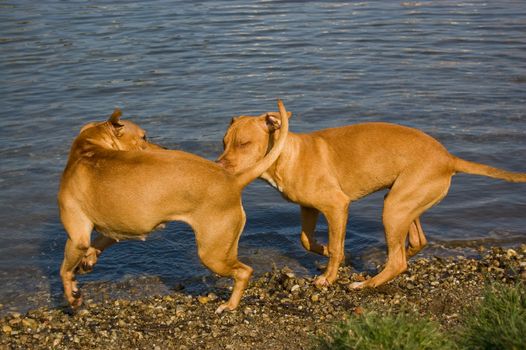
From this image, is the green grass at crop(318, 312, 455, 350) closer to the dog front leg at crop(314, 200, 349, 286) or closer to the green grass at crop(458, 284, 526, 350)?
the green grass at crop(458, 284, 526, 350)

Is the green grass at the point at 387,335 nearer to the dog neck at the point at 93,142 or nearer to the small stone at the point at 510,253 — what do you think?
the dog neck at the point at 93,142

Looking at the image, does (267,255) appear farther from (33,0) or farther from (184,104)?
(33,0)

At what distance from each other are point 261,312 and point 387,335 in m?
2.16

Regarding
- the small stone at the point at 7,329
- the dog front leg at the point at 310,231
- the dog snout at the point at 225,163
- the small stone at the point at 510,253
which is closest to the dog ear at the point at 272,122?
the dog snout at the point at 225,163

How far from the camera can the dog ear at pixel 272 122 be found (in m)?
7.49

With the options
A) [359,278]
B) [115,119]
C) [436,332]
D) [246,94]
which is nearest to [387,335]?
[436,332]

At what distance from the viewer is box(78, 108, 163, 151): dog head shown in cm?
707

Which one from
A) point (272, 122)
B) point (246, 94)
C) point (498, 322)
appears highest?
point (272, 122)

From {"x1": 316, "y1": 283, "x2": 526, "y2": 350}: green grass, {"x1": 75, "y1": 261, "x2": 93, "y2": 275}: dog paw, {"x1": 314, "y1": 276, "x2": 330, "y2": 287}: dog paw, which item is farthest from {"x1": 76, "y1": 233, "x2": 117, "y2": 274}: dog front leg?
{"x1": 316, "y1": 283, "x2": 526, "y2": 350}: green grass

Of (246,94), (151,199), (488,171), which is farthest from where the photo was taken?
(246,94)

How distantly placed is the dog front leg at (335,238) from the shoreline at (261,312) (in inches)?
4.0

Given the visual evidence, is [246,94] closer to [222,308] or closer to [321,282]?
[321,282]

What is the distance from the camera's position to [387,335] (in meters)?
4.86

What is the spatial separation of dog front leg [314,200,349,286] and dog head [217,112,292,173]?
0.82 meters
